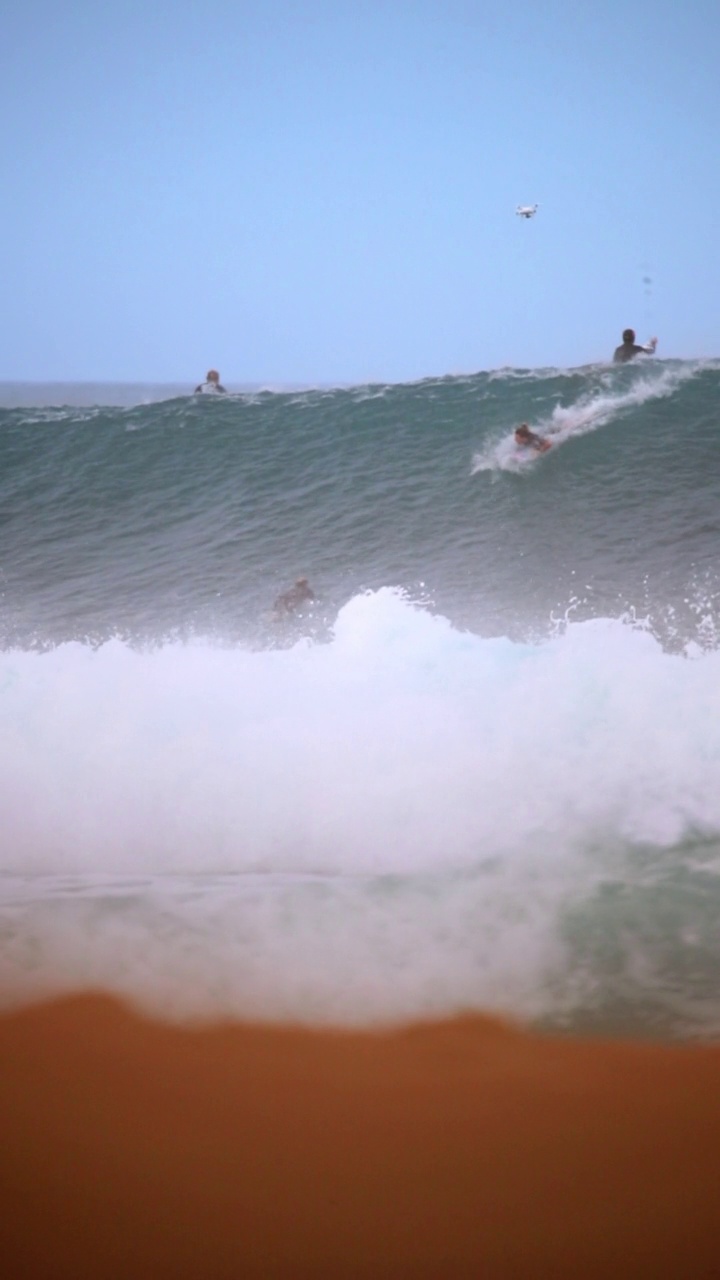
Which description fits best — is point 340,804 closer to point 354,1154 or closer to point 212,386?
point 354,1154

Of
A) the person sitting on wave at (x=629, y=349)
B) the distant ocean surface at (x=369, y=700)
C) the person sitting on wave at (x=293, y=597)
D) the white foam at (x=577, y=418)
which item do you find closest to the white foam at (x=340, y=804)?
the distant ocean surface at (x=369, y=700)

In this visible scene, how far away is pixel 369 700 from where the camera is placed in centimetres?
255

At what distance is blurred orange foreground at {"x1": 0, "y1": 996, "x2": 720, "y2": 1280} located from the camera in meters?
1.41

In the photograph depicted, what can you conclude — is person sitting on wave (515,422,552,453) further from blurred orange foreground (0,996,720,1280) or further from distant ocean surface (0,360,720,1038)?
blurred orange foreground (0,996,720,1280)

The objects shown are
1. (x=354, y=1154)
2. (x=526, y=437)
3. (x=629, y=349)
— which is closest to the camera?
(x=354, y=1154)

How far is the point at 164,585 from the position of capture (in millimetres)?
2871

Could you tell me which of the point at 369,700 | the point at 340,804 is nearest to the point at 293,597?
the point at 369,700

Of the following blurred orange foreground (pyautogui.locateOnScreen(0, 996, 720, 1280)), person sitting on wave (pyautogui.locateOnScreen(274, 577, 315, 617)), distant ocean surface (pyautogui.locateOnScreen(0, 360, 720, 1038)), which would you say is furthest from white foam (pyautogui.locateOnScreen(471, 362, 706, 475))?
blurred orange foreground (pyautogui.locateOnScreen(0, 996, 720, 1280))

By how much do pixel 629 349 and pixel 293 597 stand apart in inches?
50.3

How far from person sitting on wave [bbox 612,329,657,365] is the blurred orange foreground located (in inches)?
79.3

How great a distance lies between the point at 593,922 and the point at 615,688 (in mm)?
715

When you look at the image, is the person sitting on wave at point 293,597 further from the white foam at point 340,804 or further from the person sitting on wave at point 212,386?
the person sitting on wave at point 212,386

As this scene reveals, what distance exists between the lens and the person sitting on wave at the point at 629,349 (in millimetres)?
2895

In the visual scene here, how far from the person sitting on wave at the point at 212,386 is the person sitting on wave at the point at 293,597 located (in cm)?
82
